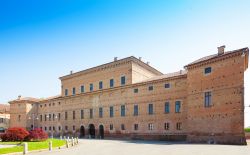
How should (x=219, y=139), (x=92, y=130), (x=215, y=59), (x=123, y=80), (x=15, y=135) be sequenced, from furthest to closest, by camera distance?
(x=92, y=130), (x=123, y=80), (x=15, y=135), (x=215, y=59), (x=219, y=139)

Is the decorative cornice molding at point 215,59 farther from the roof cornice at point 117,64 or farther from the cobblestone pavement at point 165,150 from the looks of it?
the roof cornice at point 117,64

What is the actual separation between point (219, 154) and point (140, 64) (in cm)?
2673

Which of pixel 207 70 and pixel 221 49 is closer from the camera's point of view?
pixel 207 70

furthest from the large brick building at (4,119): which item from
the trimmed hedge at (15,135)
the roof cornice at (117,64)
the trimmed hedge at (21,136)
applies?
the trimmed hedge at (15,135)

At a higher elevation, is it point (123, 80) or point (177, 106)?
point (123, 80)

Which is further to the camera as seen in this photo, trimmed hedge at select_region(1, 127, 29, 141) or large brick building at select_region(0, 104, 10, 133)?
large brick building at select_region(0, 104, 10, 133)

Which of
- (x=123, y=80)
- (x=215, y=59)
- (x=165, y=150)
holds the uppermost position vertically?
(x=215, y=59)

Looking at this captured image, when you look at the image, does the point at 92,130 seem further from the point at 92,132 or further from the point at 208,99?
the point at 208,99

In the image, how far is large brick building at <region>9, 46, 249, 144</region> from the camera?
25125mm

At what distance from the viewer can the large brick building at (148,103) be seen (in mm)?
25125

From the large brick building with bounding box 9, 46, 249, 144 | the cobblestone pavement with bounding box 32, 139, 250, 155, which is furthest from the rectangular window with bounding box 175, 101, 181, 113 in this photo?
the cobblestone pavement with bounding box 32, 139, 250, 155

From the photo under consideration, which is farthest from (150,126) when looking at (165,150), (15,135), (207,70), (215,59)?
(15,135)

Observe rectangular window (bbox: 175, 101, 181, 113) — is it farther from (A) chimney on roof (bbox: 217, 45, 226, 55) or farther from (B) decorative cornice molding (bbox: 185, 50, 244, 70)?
(A) chimney on roof (bbox: 217, 45, 226, 55)

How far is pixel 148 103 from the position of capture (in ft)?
116
